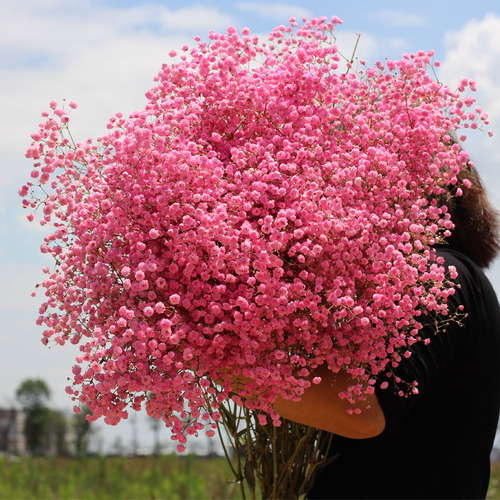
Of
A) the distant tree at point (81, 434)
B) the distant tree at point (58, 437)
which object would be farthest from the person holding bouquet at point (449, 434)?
the distant tree at point (58, 437)

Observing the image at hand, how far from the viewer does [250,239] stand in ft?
6.07

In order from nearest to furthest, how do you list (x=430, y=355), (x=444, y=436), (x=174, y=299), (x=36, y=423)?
1. (x=174, y=299)
2. (x=430, y=355)
3. (x=444, y=436)
4. (x=36, y=423)

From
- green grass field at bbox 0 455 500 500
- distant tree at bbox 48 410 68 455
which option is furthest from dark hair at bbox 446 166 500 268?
distant tree at bbox 48 410 68 455

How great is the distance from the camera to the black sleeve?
2.05 metres

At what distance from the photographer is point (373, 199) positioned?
78.2 inches

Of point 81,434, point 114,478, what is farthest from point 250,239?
point 81,434

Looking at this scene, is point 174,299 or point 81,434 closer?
point 174,299

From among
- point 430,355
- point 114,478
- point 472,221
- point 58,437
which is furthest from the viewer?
point 58,437

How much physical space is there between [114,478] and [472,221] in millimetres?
6002

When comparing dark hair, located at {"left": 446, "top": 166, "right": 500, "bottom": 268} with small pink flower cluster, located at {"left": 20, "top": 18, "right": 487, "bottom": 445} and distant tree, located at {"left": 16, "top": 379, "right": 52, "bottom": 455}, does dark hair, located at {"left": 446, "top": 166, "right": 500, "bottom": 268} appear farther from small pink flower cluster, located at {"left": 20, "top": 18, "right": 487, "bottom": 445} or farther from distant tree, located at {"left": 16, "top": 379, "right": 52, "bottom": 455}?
distant tree, located at {"left": 16, "top": 379, "right": 52, "bottom": 455}

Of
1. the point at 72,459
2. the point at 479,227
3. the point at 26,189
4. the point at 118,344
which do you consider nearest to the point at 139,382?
the point at 118,344

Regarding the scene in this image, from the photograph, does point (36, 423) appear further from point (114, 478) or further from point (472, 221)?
point (472, 221)

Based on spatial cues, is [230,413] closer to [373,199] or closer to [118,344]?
[118,344]

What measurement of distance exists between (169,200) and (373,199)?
59cm
